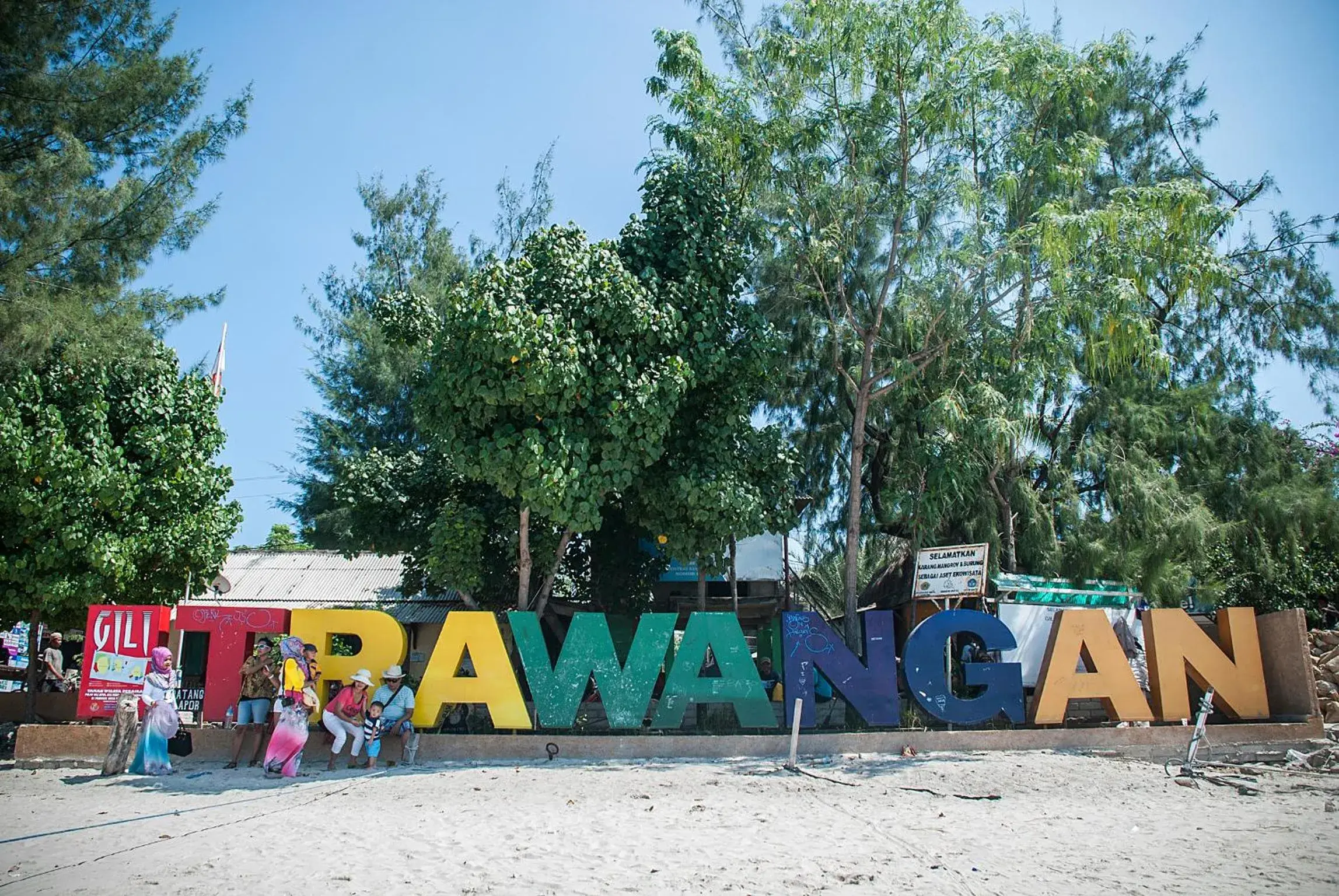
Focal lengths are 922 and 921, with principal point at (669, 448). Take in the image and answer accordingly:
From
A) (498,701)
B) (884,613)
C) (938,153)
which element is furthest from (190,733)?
(938,153)

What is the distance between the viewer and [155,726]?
12773mm

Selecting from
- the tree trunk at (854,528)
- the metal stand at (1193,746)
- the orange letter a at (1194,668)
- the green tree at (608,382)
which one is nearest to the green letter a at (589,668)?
the green tree at (608,382)

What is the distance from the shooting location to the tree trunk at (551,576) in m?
16.3

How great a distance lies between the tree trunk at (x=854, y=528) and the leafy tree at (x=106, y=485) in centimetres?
1117

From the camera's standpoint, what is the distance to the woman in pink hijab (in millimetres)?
12664

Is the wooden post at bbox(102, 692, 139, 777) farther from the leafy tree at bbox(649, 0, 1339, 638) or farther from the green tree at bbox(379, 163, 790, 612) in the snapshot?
the leafy tree at bbox(649, 0, 1339, 638)

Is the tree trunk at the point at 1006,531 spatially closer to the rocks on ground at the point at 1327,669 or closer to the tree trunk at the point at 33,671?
the rocks on ground at the point at 1327,669

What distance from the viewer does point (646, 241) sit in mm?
16547

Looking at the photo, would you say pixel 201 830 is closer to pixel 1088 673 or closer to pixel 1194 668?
pixel 1088 673

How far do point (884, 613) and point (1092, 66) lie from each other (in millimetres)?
10908

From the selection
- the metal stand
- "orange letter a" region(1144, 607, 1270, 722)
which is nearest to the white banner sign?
"orange letter a" region(1144, 607, 1270, 722)

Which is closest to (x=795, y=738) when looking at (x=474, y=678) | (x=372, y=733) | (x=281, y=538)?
(x=474, y=678)

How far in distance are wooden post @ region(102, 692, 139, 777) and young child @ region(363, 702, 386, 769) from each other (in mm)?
3101

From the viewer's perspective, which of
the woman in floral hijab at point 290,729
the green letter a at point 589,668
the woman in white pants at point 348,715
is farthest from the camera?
the green letter a at point 589,668
